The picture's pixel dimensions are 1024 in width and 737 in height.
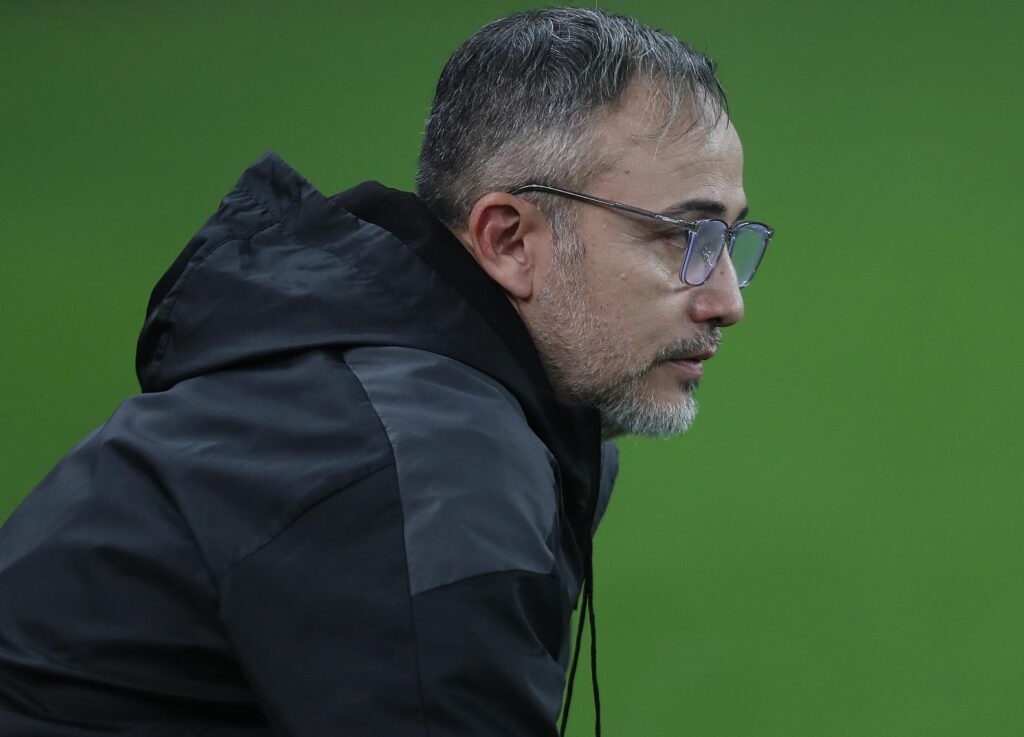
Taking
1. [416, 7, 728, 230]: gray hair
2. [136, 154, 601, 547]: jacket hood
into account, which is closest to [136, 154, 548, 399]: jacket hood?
[136, 154, 601, 547]: jacket hood

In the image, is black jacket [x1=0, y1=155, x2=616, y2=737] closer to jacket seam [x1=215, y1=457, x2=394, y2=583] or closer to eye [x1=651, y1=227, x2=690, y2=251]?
jacket seam [x1=215, y1=457, x2=394, y2=583]

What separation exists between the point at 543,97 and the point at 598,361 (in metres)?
0.23

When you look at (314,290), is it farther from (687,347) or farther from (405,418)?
(687,347)

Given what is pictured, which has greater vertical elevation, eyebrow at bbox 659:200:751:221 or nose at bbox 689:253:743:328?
eyebrow at bbox 659:200:751:221

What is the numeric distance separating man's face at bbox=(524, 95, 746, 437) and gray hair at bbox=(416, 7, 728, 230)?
20mm

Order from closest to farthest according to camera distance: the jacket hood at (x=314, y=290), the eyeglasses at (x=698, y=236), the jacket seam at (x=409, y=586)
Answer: the jacket seam at (x=409, y=586) < the jacket hood at (x=314, y=290) < the eyeglasses at (x=698, y=236)

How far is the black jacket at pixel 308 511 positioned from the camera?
812 millimetres

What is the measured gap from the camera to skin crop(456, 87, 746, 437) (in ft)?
3.80

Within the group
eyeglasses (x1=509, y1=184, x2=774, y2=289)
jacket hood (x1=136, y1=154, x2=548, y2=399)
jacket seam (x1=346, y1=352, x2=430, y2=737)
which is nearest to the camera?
jacket seam (x1=346, y1=352, x2=430, y2=737)

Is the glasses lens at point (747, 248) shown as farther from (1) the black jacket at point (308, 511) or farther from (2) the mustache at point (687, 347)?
(1) the black jacket at point (308, 511)

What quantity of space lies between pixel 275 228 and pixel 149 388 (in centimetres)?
17

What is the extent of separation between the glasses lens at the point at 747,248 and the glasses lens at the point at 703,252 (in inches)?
1.4

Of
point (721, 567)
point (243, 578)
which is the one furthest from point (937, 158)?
point (243, 578)

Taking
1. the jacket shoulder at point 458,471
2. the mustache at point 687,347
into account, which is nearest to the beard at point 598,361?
the mustache at point 687,347
